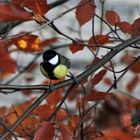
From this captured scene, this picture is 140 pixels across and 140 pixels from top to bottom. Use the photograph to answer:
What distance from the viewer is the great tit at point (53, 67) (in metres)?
1.17

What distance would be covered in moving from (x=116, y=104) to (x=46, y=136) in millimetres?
308

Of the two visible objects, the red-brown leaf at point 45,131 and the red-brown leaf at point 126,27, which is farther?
the red-brown leaf at point 126,27

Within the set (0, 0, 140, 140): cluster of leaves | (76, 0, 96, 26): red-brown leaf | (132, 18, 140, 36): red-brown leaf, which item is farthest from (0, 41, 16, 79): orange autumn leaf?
(132, 18, 140, 36): red-brown leaf

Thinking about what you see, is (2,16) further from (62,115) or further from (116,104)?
(62,115)

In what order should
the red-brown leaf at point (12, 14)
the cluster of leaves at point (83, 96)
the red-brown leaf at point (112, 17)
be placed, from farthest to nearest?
the red-brown leaf at point (112, 17), the red-brown leaf at point (12, 14), the cluster of leaves at point (83, 96)

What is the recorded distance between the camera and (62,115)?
1.57 metres

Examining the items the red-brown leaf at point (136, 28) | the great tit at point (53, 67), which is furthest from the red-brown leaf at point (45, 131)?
the red-brown leaf at point (136, 28)

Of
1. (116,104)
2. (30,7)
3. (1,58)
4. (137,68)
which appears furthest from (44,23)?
(1,58)

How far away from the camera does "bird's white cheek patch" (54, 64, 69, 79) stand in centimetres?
116

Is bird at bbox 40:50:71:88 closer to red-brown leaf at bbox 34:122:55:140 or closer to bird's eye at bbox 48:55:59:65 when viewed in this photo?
bird's eye at bbox 48:55:59:65

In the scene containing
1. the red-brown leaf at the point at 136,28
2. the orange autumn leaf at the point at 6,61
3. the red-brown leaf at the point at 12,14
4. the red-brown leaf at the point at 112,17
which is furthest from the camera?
the orange autumn leaf at the point at 6,61

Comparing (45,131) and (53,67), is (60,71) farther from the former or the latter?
(45,131)

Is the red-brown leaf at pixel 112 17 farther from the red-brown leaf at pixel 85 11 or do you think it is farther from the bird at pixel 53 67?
the bird at pixel 53 67

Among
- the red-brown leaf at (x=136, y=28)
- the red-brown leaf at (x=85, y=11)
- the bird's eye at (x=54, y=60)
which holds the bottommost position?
the bird's eye at (x=54, y=60)
